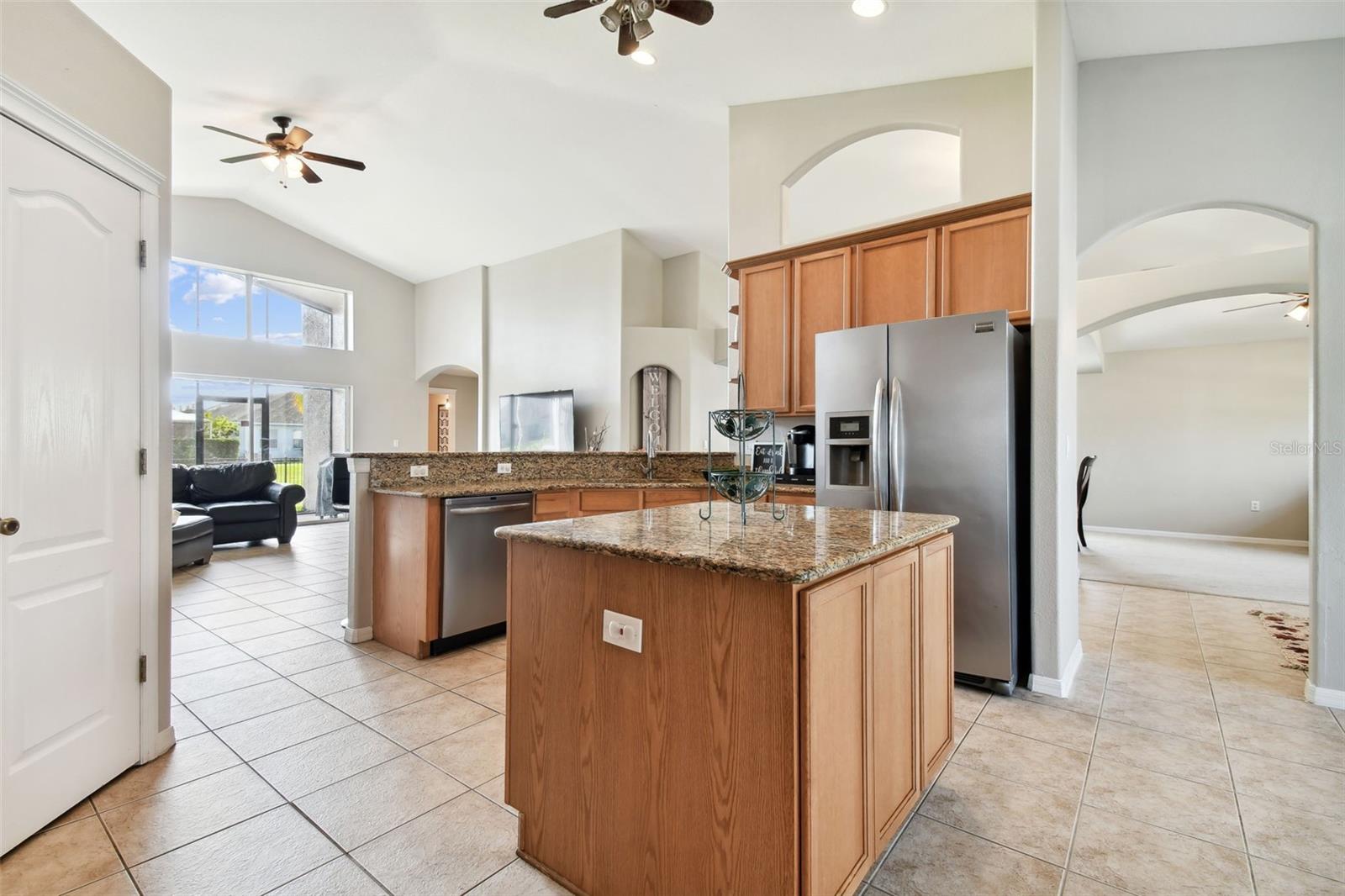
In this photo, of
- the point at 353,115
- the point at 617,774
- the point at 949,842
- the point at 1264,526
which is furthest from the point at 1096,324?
the point at 353,115

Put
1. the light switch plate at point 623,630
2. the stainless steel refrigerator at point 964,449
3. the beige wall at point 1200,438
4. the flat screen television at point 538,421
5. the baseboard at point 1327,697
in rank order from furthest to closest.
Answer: the flat screen television at point 538,421 < the beige wall at point 1200,438 < the stainless steel refrigerator at point 964,449 < the baseboard at point 1327,697 < the light switch plate at point 623,630

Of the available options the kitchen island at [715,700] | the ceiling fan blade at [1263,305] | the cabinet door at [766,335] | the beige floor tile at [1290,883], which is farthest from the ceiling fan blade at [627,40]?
the ceiling fan blade at [1263,305]

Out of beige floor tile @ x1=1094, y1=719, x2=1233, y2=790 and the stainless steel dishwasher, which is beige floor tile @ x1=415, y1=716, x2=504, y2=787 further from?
beige floor tile @ x1=1094, y1=719, x2=1233, y2=790

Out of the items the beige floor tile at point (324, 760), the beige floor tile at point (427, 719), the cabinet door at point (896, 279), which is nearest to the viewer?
the beige floor tile at point (324, 760)

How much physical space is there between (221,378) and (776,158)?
307 inches

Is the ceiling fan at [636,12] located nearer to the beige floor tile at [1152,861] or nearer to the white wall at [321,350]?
the beige floor tile at [1152,861]

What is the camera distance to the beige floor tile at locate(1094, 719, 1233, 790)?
207cm

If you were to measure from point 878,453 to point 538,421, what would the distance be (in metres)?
6.06

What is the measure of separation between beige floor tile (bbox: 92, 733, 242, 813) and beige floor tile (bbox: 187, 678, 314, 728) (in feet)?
0.56

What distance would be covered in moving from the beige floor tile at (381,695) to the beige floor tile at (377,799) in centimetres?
52

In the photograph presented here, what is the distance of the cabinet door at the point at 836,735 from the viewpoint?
1170 millimetres

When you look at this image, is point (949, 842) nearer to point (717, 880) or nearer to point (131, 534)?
point (717, 880)

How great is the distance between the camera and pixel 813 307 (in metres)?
3.89

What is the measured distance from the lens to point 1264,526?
732 centimetres
